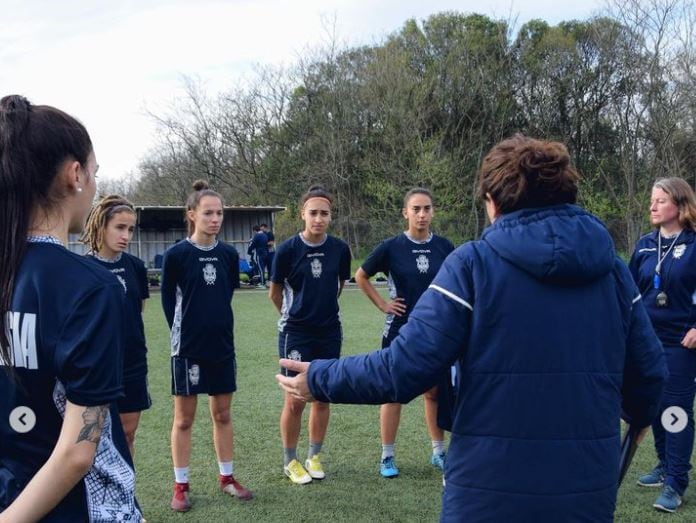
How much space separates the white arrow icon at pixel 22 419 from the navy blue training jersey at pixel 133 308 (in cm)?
249

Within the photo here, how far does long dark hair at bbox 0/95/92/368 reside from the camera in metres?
1.54

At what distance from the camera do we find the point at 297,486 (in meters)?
4.89

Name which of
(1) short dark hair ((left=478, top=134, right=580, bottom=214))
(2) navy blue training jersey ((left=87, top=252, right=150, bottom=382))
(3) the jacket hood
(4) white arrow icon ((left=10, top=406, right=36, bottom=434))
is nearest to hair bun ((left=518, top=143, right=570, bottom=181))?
(1) short dark hair ((left=478, top=134, right=580, bottom=214))

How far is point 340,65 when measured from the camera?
28453 millimetres

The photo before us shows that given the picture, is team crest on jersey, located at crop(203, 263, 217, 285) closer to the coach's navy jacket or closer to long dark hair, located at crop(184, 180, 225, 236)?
long dark hair, located at crop(184, 180, 225, 236)

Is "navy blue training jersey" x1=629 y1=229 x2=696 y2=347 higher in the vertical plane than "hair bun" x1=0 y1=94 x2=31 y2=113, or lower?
lower

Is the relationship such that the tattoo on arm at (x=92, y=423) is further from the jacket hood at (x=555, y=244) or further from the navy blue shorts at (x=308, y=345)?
the navy blue shorts at (x=308, y=345)

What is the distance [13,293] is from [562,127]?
28817mm

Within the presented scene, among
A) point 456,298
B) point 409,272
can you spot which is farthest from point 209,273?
point 456,298

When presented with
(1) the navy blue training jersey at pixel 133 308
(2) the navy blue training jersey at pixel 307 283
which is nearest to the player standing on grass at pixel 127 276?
(1) the navy blue training jersey at pixel 133 308

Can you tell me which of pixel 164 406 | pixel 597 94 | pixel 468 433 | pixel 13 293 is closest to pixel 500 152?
pixel 468 433

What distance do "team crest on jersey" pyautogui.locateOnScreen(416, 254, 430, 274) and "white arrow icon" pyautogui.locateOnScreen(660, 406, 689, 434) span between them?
2014 mm

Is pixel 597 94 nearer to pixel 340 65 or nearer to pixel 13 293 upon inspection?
pixel 340 65

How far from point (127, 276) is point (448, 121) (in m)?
24.5
